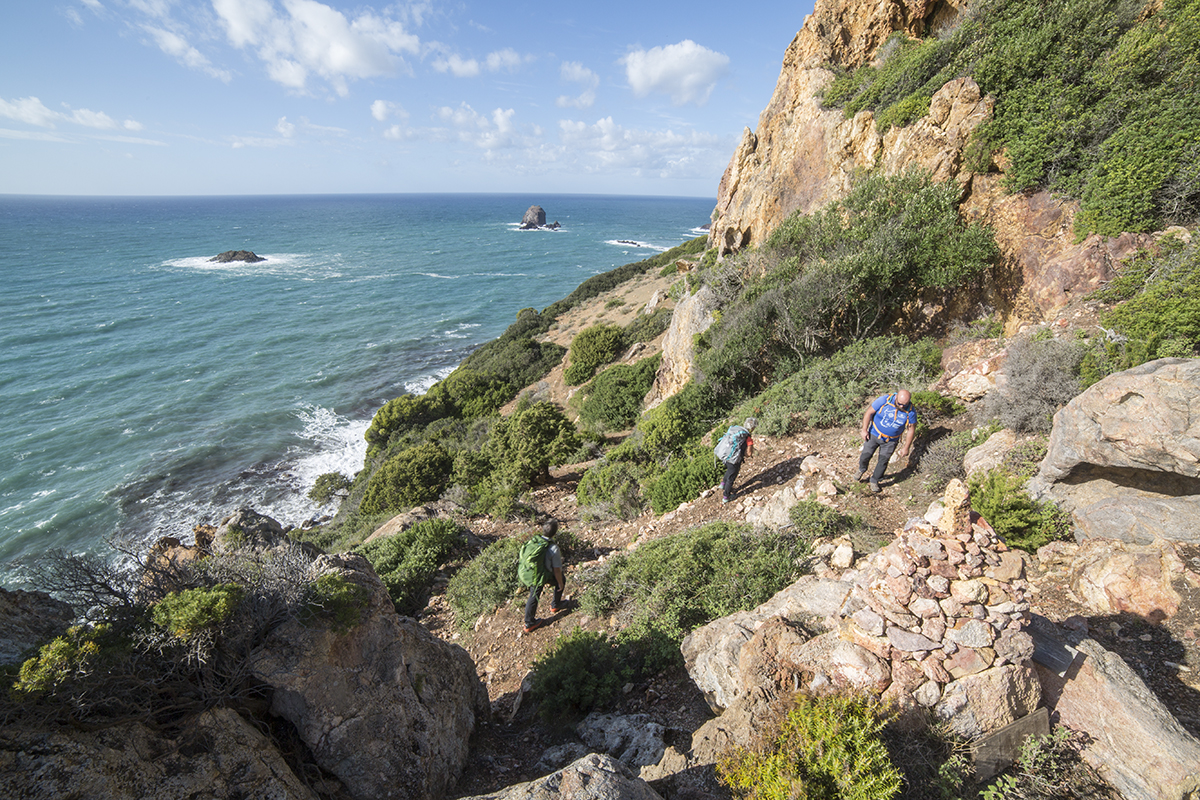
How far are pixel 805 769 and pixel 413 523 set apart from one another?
379 inches

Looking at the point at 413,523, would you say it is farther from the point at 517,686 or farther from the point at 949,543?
the point at 949,543

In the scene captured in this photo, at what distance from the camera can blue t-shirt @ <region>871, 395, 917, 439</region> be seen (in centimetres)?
720

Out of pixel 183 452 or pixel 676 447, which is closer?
pixel 676 447

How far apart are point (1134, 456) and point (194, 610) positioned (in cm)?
896

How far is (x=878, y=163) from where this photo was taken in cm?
1440

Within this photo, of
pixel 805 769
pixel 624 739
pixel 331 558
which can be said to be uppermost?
pixel 331 558

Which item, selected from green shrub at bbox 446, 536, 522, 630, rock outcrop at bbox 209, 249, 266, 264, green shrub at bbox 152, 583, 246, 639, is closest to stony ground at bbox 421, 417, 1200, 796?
green shrub at bbox 446, 536, 522, 630

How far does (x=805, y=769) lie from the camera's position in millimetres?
3514

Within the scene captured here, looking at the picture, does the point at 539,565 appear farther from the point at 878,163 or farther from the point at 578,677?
the point at 878,163

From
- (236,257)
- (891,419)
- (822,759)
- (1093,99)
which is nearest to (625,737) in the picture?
(822,759)

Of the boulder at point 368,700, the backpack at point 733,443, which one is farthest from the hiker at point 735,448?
the boulder at point 368,700

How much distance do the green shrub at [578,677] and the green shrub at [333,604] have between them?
2.44 metres

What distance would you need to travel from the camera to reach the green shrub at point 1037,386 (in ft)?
22.9

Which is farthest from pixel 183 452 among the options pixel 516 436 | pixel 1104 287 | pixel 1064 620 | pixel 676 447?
pixel 1104 287
